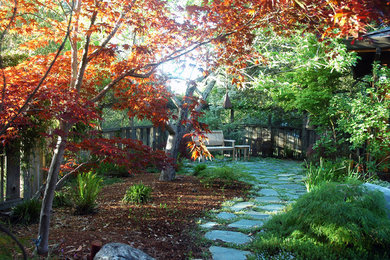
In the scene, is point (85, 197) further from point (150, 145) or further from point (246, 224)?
point (150, 145)

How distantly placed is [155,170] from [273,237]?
560 centimetres

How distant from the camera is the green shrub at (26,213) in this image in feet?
12.9

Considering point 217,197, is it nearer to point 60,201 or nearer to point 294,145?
point 60,201

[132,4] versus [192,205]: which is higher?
[132,4]

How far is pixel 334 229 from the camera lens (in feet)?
10.0

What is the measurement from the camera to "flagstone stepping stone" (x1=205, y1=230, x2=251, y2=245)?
3.57 metres

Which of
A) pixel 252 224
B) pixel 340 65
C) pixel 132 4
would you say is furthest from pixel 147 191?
pixel 340 65

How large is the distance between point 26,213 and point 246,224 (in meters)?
2.63

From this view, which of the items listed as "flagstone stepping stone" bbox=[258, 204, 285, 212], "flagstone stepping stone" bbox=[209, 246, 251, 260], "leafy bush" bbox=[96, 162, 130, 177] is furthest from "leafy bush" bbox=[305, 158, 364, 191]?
"leafy bush" bbox=[96, 162, 130, 177]

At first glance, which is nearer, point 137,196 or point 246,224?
point 246,224

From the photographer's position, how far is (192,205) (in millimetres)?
5020

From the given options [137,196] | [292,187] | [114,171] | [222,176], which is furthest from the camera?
[114,171]

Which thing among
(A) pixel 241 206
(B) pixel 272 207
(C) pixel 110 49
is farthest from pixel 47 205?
(B) pixel 272 207

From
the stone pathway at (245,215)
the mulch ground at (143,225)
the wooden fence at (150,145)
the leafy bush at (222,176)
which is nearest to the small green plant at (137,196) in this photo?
the mulch ground at (143,225)
